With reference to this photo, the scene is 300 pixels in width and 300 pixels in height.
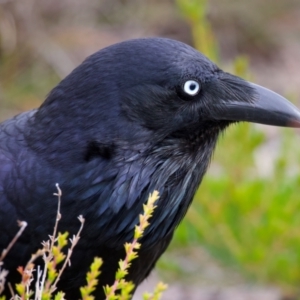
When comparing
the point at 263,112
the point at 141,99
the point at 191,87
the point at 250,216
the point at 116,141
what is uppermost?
the point at 250,216

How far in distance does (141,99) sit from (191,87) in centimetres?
17

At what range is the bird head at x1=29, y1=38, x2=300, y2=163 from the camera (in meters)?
2.54

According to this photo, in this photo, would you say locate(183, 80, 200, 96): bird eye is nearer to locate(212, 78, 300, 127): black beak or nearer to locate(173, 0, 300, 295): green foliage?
locate(212, 78, 300, 127): black beak

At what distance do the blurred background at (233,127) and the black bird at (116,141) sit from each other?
3.88 feet

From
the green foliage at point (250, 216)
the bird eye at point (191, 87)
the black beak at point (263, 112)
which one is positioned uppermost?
the green foliage at point (250, 216)

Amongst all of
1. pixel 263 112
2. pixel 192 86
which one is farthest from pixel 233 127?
pixel 192 86

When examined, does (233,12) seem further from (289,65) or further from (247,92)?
(247,92)

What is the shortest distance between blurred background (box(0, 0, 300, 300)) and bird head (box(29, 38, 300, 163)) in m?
1.17

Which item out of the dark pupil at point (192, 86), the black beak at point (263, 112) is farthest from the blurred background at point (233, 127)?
the dark pupil at point (192, 86)

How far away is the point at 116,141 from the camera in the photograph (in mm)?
2521

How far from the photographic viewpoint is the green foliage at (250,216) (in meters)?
4.30

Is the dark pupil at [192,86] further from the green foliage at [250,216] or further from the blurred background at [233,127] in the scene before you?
the green foliage at [250,216]

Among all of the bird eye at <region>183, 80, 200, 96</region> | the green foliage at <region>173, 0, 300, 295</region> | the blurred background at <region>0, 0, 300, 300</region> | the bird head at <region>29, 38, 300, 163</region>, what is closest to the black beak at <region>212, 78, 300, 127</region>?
the bird head at <region>29, 38, 300, 163</region>

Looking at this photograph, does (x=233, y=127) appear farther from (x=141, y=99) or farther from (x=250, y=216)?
(x=141, y=99)
